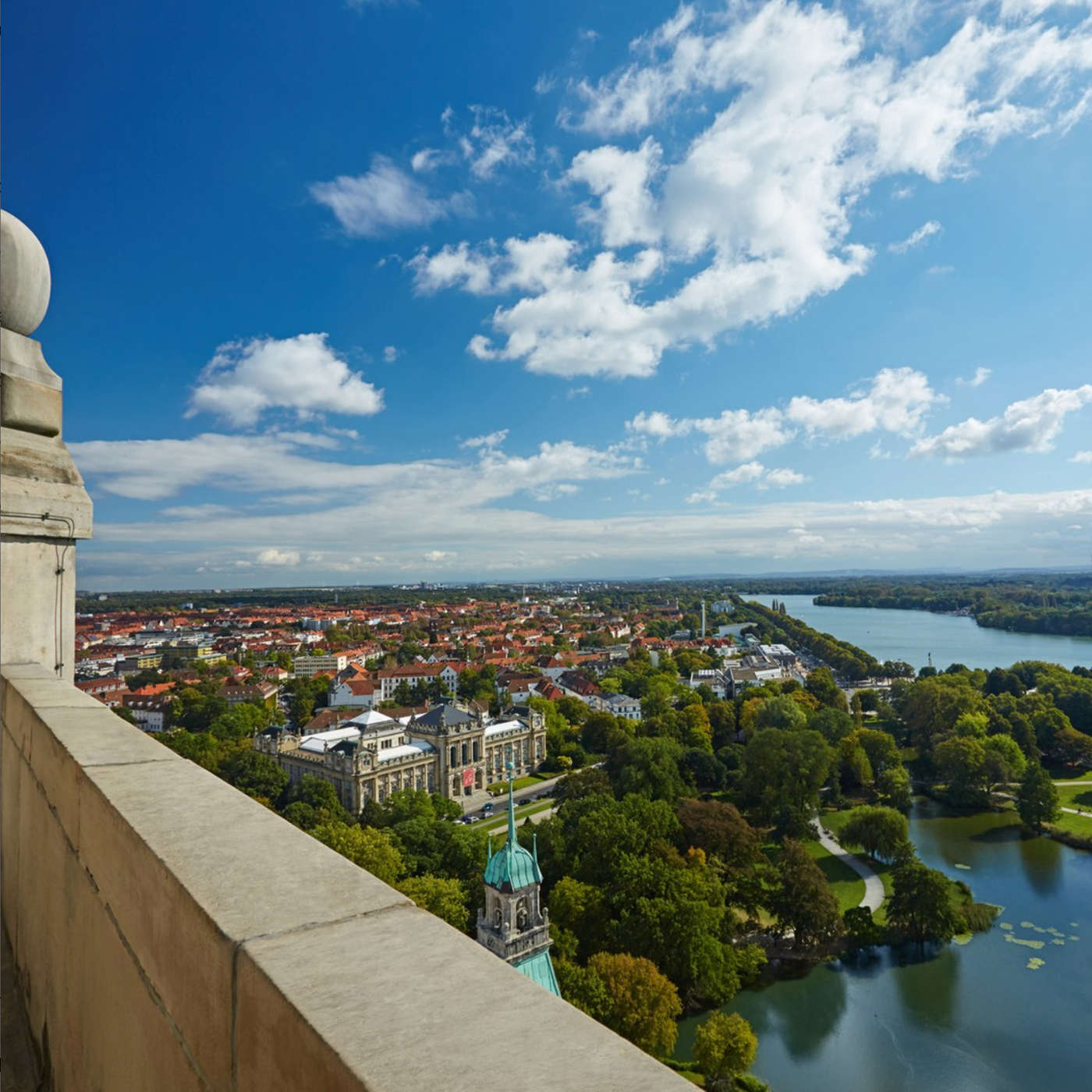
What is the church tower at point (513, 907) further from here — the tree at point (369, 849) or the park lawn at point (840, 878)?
the park lawn at point (840, 878)

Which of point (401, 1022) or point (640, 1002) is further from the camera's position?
point (640, 1002)

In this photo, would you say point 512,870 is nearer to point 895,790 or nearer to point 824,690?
point 895,790

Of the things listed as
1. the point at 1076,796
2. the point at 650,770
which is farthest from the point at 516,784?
the point at 1076,796

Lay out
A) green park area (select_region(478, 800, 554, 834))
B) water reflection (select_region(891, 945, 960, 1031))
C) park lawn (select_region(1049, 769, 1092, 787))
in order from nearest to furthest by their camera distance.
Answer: water reflection (select_region(891, 945, 960, 1031)) → green park area (select_region(478, 800, 554, 834)) → park lawn (select_region(1049, 769, 1092, 787))

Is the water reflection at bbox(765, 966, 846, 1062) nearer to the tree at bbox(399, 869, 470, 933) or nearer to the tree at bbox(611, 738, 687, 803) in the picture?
the tree at bbox(399, 869, 470, 933)

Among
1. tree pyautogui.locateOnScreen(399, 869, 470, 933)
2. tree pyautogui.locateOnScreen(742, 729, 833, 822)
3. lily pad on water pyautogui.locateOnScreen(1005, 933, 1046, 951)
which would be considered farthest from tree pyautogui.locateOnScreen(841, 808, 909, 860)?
tree pyautogui.locateOnScreen(399, 869, 470, 933)

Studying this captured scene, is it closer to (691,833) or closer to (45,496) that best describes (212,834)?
(45,496)
